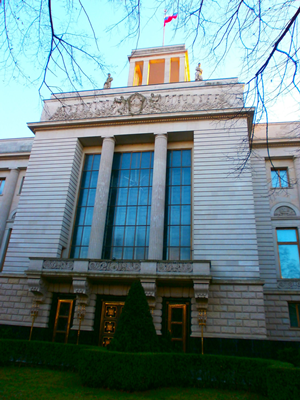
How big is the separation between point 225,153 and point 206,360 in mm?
14105

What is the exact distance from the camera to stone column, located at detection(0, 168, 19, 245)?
88.5 feet

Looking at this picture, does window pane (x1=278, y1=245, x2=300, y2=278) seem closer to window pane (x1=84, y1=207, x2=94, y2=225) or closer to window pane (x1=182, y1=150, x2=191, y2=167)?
window pane (x1=182, y1=150, x2=191, y2=167)

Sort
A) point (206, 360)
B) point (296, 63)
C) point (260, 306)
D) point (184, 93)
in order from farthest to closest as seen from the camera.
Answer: point (184, 93)
point (260, 306)
point (206, 360)
point (296, 63)

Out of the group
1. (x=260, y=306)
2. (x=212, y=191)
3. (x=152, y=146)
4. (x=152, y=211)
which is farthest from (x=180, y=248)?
(x=152, y=146)

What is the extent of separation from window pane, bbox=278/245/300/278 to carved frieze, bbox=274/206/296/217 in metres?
2.38

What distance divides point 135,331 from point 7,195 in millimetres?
21223

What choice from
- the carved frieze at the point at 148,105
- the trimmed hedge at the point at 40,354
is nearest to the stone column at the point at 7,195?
the carved frieze at the point at 148,105

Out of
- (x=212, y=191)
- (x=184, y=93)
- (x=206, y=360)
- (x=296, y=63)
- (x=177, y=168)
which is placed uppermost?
(x=184, y=93)

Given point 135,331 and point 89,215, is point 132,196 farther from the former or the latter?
point 135,331

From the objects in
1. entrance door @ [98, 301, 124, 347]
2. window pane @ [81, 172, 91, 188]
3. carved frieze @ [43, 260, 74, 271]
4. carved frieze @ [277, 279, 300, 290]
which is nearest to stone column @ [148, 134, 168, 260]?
entrance door @ [98, 301, 124, 347]

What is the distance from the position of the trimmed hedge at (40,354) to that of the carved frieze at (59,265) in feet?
17.9

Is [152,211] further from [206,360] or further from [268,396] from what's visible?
[268,396]

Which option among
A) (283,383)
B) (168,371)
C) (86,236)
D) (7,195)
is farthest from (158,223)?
(7,195)

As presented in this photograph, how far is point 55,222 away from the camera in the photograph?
2222 centimetres
